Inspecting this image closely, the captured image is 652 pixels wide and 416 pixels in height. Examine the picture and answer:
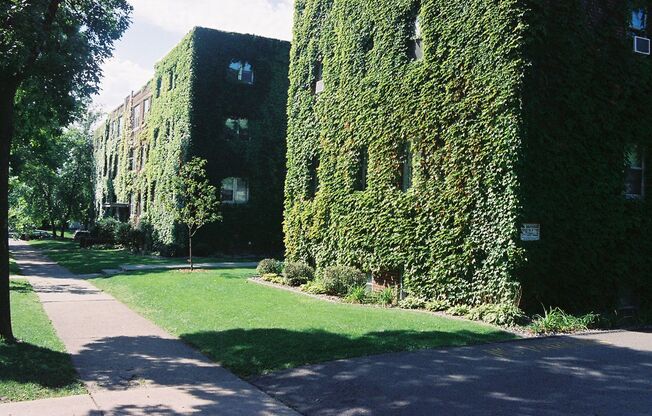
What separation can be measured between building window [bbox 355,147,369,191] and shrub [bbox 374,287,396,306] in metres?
3.62

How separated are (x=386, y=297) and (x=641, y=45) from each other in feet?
29.1

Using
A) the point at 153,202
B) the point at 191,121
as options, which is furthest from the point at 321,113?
the point at 153,202

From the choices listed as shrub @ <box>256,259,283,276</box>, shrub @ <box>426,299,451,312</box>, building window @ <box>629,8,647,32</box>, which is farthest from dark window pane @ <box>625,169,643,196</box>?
shrub @ <box>256,259,283,276</box>

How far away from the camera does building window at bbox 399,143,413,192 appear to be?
14.0 meters

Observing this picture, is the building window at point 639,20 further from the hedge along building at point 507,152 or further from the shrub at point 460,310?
the shrub at point 460,310

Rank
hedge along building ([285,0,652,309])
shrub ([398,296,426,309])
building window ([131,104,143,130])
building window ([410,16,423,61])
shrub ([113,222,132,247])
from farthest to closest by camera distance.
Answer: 1. building window ([131,104,143,130])
2. shrub ([113,222,132,247])
3. building window ([410,16,423,61])
4. shrub ([398,296,426,309])
5. hedge along building ([285,0,652,309])

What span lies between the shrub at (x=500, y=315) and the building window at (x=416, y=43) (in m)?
6.93

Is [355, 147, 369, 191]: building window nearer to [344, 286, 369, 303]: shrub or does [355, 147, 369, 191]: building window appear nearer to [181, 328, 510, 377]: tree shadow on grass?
[344, 286, 369, 303]: shrub

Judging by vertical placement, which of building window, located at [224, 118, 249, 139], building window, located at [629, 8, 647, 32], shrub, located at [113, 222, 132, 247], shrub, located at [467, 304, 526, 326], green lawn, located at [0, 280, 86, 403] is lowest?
green lawn, located at [0, 280, 86, 403]

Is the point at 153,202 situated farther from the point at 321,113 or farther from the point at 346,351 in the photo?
Result: the point at 346,351

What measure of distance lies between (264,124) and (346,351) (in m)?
25.0

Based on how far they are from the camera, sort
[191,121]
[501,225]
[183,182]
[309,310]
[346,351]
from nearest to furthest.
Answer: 1. [346,351]
2. [501,225]
3. [309,310]
4. [183,182]
5. [191,121]

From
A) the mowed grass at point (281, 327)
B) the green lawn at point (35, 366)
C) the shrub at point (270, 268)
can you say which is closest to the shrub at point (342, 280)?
the mowed grass at point (281, 327)

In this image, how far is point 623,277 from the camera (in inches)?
478
